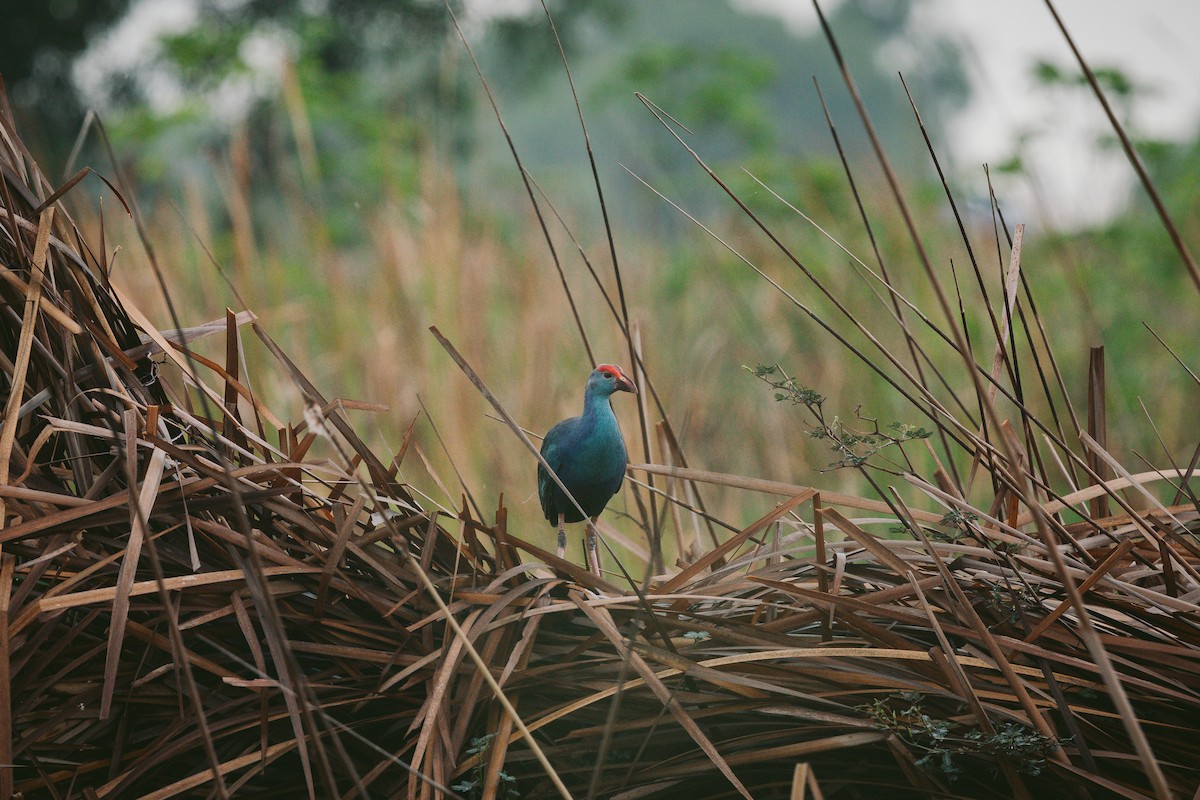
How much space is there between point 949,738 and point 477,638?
459 mm

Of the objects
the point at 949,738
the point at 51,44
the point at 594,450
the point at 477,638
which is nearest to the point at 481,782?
the point at 477,638

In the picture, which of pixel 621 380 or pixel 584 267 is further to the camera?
pixel 584 267

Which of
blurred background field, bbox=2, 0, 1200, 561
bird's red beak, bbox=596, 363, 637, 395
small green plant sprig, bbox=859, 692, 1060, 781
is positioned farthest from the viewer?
blurred background field, bbox=2, 0, 1200, 561

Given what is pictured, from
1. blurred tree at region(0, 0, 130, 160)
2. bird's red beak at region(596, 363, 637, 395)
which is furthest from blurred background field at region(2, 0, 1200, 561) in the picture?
blurred tree at region(0, 0, 130, 160)

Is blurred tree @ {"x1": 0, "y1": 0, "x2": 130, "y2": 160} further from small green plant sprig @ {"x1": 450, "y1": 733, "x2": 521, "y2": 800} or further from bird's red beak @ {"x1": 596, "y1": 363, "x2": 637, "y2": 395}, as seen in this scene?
small green plant sprig @ {"x1": 450, "y1": 733, "x2": 521, "y2": 800}

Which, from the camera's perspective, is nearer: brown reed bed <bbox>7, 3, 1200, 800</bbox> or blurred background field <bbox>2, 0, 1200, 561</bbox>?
brown reed bed <bbox>7, 3, 1200, 800</bbox>

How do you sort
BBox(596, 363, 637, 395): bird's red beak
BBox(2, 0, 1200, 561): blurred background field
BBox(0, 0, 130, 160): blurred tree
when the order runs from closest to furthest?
1. BBox(596, 363, 637, 395): bird's red beak
2. BBox(2, 0, 1200, 561): blurred background field
3. BBox(0, 0, 130, 160): blurred tree

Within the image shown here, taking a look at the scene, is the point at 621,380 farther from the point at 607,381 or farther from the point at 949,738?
the point at 949,738

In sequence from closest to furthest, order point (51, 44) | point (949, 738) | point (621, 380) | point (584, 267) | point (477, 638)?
point (949, 738) → point (477, 638) → point (621, 380) → point (584, 267) → point (51, 44)

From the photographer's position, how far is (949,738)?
2.64ft

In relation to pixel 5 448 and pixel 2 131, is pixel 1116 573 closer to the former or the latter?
pixel 5 448

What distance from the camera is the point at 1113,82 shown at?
4906mm

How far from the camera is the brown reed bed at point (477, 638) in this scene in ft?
2.82

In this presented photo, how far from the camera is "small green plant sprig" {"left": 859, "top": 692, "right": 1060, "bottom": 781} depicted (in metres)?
0.80
